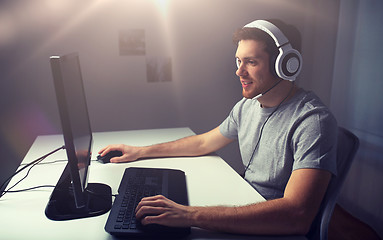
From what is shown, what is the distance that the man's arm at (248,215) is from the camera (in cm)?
79

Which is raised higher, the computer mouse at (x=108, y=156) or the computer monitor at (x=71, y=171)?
the computer monitor at (x=71, y=171)

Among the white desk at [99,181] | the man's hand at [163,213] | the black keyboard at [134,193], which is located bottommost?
the white desk at [99,181]

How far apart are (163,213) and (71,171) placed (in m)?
0.26

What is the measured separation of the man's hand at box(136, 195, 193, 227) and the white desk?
5 cm

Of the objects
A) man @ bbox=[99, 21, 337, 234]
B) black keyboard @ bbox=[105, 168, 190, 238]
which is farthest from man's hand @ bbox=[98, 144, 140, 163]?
black keyboard @ bbox=[105, 168, 190, 238]

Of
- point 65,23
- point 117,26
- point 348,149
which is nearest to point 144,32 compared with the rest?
point 117,26

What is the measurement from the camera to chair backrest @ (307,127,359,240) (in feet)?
3.17

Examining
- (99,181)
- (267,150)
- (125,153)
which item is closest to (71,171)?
(99,181)

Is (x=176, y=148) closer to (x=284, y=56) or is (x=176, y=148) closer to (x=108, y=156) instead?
(x=108, y=156)

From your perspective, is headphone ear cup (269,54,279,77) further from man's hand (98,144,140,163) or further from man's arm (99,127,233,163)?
man's hand (98,144,140,163)

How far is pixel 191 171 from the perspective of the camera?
1.23 m

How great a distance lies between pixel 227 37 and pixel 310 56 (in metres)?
0.69

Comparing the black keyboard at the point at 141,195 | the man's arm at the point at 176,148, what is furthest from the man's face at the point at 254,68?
the black keyboard at the point at 141,195

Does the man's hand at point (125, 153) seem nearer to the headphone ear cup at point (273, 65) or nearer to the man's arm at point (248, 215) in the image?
the man's arm at point (248, 215)
